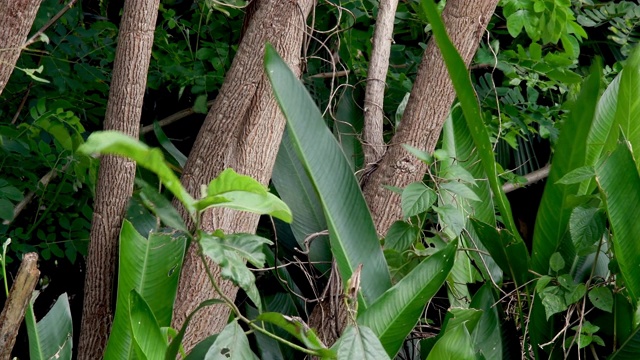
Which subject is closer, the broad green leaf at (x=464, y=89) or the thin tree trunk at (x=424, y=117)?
the broad green leaf at (x=464, y=89)

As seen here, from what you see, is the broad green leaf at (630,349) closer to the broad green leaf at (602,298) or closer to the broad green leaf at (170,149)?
the broad green leaf at (602,298)

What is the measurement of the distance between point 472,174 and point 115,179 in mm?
923

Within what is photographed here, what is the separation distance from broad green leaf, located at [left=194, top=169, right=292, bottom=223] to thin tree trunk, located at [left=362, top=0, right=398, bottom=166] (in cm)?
108

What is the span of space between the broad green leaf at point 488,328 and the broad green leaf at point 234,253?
0.85 m

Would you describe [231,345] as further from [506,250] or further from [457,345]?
[506,250]

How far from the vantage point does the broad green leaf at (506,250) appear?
175 centimetres

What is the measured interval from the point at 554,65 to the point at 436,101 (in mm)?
663

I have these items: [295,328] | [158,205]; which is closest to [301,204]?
[295,328]

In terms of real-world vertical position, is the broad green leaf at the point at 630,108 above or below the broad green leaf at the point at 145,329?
above

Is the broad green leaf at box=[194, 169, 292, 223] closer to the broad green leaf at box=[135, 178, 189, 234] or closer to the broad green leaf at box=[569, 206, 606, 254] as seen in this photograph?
the broad green leaf at box=[135, 178, 189, 234]

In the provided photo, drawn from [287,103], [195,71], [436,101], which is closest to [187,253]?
[287,103]

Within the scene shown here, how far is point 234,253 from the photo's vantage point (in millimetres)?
917

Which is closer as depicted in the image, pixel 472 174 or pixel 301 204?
pixel 301 204

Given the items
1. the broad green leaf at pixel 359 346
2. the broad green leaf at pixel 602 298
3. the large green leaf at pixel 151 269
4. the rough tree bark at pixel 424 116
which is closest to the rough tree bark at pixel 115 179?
the large green leaf at pixel 151 269
